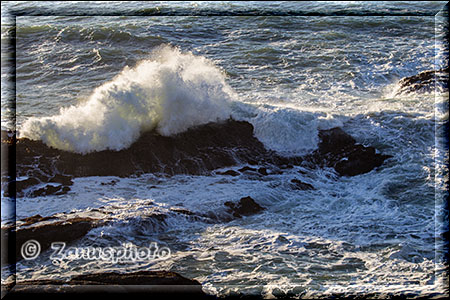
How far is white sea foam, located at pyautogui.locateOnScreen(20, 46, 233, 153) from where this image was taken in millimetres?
6441

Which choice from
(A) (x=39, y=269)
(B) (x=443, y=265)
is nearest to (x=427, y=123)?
(B) (x=443, y=265)

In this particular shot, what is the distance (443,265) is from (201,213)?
7.94 ft

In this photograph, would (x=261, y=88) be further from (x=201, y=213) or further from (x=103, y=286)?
(x=103, y=286)

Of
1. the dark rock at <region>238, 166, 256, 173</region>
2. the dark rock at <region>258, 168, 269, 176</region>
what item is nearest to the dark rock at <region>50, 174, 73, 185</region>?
the dark rock at <region>238, 166, 256, 173</region>

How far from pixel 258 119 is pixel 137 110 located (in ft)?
5.21

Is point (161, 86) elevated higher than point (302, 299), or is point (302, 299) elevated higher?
point (161, 86)

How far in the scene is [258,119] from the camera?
7051mm

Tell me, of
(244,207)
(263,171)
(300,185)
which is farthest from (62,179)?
(300,185)

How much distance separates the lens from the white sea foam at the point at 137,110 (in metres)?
6.44

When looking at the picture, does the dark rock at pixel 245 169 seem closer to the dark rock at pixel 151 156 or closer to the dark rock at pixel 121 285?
the dark rock at pixel 151 156

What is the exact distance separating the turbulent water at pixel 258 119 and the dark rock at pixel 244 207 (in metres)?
0.10

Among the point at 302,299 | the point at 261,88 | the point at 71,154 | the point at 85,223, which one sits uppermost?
the point at 261,88

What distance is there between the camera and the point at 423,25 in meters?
10.1

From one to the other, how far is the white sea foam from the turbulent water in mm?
18
